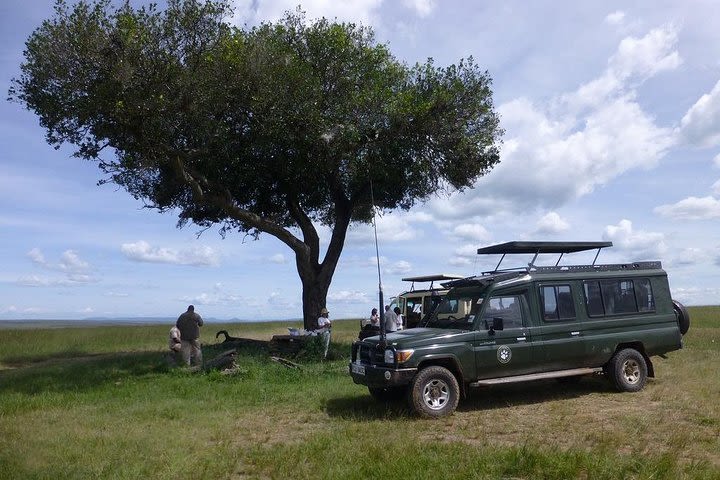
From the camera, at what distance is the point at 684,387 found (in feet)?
39.3

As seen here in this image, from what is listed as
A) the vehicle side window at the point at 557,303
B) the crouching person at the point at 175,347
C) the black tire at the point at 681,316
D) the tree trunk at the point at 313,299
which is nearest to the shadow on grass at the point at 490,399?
the vehicle side window at the point at 557,303

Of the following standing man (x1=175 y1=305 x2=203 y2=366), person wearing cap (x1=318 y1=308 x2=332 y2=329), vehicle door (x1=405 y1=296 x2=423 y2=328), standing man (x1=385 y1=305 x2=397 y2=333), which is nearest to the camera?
standing man (x1=175 y1=305 x2=203 y2=366)

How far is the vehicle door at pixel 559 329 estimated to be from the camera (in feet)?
36.2

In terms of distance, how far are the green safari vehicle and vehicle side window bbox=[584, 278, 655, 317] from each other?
0.02m

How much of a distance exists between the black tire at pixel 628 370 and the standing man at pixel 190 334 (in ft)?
32.5

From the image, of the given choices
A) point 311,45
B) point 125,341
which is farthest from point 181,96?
point 125,341

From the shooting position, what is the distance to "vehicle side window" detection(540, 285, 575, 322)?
11.3 meters

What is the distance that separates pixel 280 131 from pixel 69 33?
19.7 feet

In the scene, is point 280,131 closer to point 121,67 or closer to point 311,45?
point 311,45

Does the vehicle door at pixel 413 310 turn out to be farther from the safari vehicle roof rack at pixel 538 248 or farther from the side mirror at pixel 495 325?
the side mirror at pixel 495 325

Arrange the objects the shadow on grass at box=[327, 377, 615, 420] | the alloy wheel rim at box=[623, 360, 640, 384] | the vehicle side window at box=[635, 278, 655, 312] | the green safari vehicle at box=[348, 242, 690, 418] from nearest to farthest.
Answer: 1. the green safari vehicle at box=[348, 242, 690, 418]
2. the shadow on grass at box=[327, 377, 615, 420]
3. the alloy wheel rim at box=[623, 360, 640, 384]
4. the vehicle side window at box=[635, 278, 655, 312]

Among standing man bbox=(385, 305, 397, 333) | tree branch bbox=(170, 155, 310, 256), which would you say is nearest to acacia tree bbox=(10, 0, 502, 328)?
tree branch bbox=(170, 155, 310, 256)

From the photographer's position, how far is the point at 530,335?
1094cm

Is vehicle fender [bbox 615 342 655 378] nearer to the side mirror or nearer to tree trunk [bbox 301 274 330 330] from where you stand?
the side mirror
